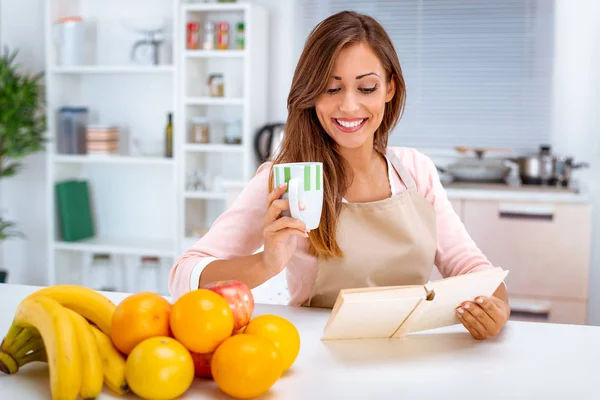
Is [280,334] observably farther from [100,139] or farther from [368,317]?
[100,139]

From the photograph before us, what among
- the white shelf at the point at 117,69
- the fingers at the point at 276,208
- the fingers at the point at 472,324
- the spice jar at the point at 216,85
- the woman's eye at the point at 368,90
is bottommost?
the fingers at the point at 472,324

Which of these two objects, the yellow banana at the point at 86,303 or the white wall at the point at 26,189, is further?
the white wall at the point at 26,189

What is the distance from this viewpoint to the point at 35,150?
4074 mm

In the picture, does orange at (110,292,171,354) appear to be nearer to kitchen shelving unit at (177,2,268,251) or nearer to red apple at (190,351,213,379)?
red apple at (190,351,213,379)

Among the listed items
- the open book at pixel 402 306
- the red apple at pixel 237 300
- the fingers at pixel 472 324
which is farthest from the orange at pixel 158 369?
the fingers at pixel 472 324

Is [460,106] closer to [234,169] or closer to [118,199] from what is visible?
[234,169]

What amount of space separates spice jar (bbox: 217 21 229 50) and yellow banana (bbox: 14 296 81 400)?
3.15 meters

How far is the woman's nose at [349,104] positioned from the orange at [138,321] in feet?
2.16

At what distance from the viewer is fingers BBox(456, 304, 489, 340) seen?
4.15 feet

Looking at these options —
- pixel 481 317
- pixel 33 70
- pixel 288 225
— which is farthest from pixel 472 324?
pixel 33 70

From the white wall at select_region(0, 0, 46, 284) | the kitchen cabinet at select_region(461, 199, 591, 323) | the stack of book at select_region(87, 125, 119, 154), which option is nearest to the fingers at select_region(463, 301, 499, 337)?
the kitchen cabinet at select_region(461, 199, 591, 323)

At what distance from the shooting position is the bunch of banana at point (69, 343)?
3.04ft

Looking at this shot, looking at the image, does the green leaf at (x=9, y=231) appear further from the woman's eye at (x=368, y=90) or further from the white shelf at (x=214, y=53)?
the woman's eye at (x=368, y=90)

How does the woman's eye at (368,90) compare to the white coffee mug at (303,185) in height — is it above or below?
above
